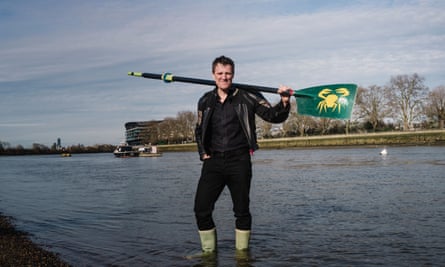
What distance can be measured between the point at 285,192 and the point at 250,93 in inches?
351

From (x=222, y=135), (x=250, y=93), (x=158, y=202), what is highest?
(x=250, y=93)

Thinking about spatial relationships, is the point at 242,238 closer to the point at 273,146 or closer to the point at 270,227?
the point at 270,227

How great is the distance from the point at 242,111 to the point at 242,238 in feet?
5.79

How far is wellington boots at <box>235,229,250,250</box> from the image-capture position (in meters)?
6.19

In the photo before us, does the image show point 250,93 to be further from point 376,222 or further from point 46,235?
point 46,235

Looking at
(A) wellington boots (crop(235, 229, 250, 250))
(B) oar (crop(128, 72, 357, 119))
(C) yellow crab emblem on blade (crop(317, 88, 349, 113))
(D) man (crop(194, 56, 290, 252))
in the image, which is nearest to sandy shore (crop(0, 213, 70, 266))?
(D) man (crop(194, 56, 290, 252))

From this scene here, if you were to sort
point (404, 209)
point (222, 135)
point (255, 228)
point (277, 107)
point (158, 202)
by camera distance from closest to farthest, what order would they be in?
point (277, 107) < point (222, 135) < point (255, 228) < point (404, 209) < point (158, 202)

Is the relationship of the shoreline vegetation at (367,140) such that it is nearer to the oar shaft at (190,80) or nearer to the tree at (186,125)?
the tree at (186,125)

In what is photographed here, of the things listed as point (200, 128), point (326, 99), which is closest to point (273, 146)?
point (326, 99)

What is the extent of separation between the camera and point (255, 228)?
8.36 meters

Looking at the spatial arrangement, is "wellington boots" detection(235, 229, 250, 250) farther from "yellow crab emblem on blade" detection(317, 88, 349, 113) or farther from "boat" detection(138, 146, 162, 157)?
"boat" detection(138, 146, 162, 157)

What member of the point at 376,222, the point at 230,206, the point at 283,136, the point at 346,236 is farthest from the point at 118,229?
the point at 283,136

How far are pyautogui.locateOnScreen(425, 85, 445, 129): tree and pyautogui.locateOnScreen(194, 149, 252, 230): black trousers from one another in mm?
80805

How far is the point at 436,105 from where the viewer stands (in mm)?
80188
